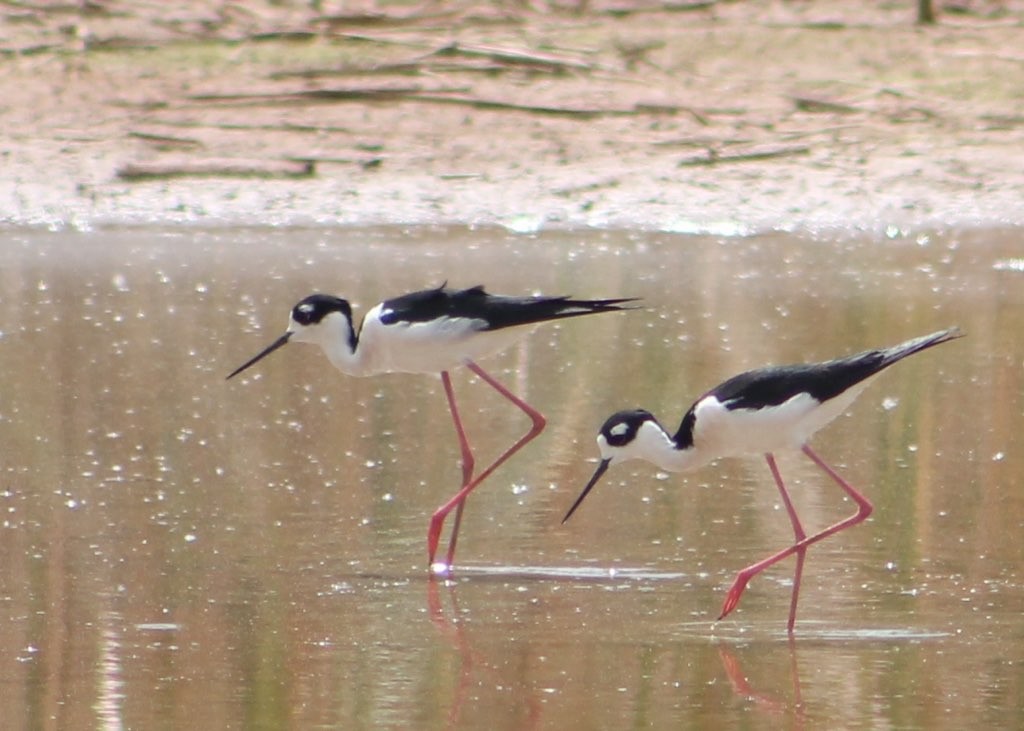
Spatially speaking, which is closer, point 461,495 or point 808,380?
point 808,380

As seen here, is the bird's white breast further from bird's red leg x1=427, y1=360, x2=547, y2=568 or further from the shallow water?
the shallow water

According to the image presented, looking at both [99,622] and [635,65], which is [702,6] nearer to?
[635,65]

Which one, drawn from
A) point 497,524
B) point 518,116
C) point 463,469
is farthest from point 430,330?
point 518,116

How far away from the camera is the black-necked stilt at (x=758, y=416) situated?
5.20m

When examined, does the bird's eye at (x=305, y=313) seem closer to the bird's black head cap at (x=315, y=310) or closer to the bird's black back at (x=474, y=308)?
the bird's black head cap at (x=315, y=310)

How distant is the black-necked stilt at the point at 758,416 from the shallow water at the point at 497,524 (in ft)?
0.90

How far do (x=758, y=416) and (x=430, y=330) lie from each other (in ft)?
3.69

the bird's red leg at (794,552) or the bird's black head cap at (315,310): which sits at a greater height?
the bird's black head cap at (315,310)

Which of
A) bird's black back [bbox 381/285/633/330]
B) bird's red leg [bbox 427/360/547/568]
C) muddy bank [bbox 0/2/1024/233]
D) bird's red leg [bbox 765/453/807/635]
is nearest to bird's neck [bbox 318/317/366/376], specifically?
bird's black back [bbox 381/285/633/330]

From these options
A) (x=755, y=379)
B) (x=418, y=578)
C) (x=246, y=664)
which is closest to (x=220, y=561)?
(x=418, y=578)

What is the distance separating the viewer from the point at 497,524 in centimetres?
596

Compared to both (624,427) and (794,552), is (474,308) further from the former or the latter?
Answer: (794,552)

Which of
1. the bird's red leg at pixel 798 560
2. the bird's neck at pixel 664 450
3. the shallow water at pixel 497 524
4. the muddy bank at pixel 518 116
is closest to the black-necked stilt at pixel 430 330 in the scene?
the shallow water at pixel 497 524

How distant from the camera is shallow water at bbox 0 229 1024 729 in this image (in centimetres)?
Answer: 435
